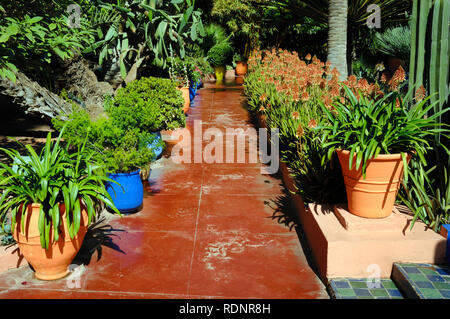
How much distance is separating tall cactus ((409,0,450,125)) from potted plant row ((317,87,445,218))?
58 cm

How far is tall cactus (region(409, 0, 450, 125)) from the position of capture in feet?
14.0

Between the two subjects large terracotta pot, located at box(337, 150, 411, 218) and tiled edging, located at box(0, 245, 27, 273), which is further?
tiled edging, located at box(0, 245, 27, 273)

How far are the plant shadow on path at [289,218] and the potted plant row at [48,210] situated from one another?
208cm

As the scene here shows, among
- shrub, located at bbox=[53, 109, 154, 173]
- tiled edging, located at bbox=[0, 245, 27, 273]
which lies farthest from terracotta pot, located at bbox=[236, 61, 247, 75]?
tiled edging, located at bbox=[0, 245, 27, 273]

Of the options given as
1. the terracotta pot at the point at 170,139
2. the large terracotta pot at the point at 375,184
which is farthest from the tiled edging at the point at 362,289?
the terracotta pot at the point at 170,139

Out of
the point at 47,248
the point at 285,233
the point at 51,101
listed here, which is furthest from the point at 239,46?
the point at 47,248

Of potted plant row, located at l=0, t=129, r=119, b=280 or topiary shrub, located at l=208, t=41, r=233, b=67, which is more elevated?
topiary shrub, located at l=208, t=41, r=233, b=67

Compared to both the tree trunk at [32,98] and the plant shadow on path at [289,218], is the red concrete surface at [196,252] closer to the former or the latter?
the plant shadow on path at [289,218]

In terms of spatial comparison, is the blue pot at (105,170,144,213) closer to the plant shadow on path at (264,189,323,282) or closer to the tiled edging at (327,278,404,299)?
the plant shadow on path at (264,189,323,282)

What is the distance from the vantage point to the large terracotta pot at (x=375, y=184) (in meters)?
3.64

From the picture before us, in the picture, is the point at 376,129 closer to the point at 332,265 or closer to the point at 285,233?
the point at 332,265

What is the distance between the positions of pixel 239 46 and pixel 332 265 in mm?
18044

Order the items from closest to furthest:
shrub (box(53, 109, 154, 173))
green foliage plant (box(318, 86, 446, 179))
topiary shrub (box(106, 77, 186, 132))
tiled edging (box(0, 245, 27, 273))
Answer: green foliage plant (box(318, 86, 446, 179))
tiled edging (box(0, 245, 27, 273))
shrub (box(53, 109, 154, 173))
topiary shrub (box(106, 77, 186, 132))

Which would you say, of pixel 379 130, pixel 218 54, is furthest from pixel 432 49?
pixel 218 54
